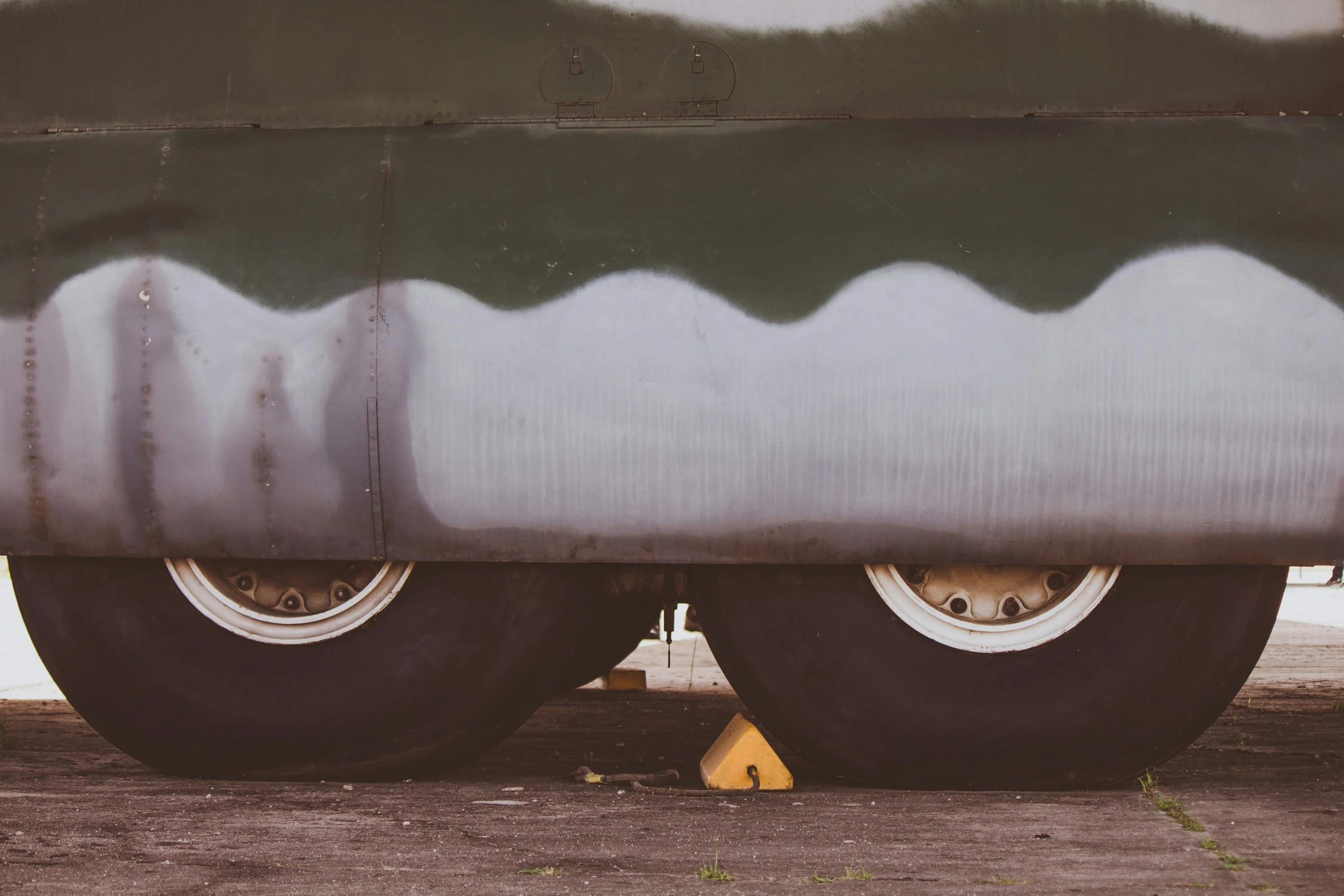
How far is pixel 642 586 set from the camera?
3555 millimetres

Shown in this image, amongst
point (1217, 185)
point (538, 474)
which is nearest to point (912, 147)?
point (1217, 185)

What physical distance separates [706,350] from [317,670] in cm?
151

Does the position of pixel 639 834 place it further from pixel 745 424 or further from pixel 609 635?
pixel 609 635

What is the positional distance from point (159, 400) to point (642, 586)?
1532 millimetres

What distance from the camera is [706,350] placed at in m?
3.18

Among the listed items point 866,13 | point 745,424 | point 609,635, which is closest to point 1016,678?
point 745,424

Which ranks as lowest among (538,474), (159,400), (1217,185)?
(538,474)

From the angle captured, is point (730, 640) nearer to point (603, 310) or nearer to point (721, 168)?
point (603, 310)

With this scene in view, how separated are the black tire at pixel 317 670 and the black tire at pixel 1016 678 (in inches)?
27.3

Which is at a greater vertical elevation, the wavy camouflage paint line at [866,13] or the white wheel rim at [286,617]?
the wavy camouflage paint line at [866,13]

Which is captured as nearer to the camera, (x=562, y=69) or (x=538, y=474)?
(x=538, y=474)

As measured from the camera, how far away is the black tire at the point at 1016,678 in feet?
10.8

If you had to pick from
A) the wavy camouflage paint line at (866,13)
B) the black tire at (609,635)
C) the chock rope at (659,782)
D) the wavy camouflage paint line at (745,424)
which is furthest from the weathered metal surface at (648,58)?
the chock rope at (659,782)

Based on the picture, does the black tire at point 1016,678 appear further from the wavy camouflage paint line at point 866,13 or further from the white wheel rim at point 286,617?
the wavy camouflage paint line at point 866,13
